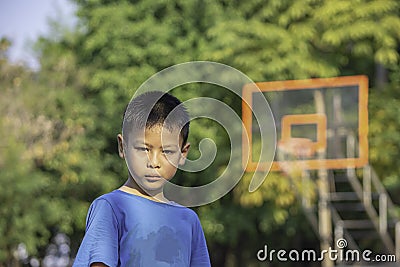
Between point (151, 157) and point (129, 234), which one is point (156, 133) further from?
point (129, 234)

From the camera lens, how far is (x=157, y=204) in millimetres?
2266

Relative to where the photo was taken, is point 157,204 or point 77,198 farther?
point 77,198

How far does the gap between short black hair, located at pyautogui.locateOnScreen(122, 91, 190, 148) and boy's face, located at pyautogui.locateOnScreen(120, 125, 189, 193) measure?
2cm

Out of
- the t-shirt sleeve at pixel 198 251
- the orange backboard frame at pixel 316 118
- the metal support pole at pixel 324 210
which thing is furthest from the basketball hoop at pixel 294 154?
the t-shirt sleeve at pixel 198 251

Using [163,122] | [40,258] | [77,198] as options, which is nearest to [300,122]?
[77,198]

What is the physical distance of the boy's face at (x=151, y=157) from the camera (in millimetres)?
2260

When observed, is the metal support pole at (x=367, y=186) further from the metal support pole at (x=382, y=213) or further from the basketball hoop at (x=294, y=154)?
the basketball hoop at (x=294, y=154)

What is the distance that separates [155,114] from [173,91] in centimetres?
991

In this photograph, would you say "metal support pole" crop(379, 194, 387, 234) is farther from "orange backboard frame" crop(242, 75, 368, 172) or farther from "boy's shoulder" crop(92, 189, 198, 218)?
"boy's shoulder" crop(92, 189, 198, 218)

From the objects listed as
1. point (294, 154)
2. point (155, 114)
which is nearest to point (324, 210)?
point (294, 154)

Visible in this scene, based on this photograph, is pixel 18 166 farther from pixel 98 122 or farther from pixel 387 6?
pixel 387 6

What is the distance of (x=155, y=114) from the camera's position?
7.55 feet

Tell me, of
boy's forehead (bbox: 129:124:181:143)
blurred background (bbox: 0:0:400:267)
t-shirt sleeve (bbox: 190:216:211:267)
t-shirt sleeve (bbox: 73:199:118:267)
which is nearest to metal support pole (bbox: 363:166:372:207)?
blurred background (bbox: 0:0:400:267)

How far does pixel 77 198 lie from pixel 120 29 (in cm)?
242
